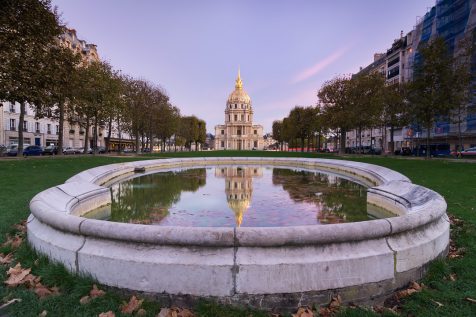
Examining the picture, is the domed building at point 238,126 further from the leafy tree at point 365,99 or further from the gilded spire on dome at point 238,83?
the leafy tree at point 365,99

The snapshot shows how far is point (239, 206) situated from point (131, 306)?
5.42 meters

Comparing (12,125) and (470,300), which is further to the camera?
(12,125)

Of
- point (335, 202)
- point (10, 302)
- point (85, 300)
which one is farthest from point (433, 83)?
point (10, 302)

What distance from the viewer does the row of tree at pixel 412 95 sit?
83.1 ft

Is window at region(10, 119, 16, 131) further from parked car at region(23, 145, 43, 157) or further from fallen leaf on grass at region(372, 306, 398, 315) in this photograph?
fallen leaf on grass at region(372, 306, 398, 315)

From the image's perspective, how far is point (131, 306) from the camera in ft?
10.9

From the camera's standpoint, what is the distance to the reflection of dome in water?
7.16 m

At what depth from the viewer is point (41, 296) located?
354 centimetres

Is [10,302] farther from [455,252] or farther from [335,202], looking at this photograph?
[335,202]

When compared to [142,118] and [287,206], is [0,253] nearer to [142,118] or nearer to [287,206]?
[287,206]

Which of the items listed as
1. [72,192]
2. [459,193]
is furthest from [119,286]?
[459,193]

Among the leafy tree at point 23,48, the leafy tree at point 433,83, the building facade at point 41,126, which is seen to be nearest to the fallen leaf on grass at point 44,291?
the leafy tree at point 23,48

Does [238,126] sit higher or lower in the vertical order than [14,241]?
higher

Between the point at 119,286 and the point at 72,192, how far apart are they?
5.09m
